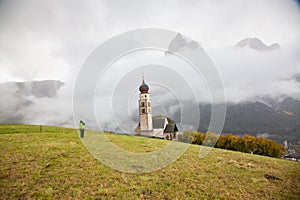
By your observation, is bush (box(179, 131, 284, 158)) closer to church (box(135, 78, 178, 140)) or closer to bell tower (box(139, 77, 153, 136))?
church (box(135, 78, 178, 140))

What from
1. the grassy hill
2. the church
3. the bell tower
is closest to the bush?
the church

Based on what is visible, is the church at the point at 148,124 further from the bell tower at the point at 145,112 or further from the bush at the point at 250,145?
the bush at the point at 250,145

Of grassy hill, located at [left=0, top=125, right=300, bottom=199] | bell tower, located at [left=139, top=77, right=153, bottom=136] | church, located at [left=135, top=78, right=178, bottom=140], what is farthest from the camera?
church, located at [left=135, top=78, right=178, bottom=140]

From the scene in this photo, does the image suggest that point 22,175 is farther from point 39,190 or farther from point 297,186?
point 297,186

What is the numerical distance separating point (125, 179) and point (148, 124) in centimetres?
6557

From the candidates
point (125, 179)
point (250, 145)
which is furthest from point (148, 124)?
point (125, 179)

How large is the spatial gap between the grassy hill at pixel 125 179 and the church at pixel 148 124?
6065 centimetres

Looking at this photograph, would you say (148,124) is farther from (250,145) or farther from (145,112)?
(250,145)

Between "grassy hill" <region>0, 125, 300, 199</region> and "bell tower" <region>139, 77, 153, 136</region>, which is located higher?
"bell tower" <region>139, 77, 153, 136</region>

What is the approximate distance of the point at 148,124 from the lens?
3103 inches

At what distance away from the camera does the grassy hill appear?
37.0 feet

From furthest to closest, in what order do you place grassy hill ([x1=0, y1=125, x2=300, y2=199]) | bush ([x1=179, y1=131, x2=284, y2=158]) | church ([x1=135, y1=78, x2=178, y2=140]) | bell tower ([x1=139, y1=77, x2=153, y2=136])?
church ([x1=135, y1=78, x2=178, y2=140]), bell tower ([x1=139, y1=77, x2=153, y2=136]), bush ([x1=179, y1=131, x2=284, y2=158]), grassy hill ([x1=0, y1=125, x2=300, y2=199])

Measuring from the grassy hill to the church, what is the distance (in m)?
60.6

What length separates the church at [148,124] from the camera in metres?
78.9
